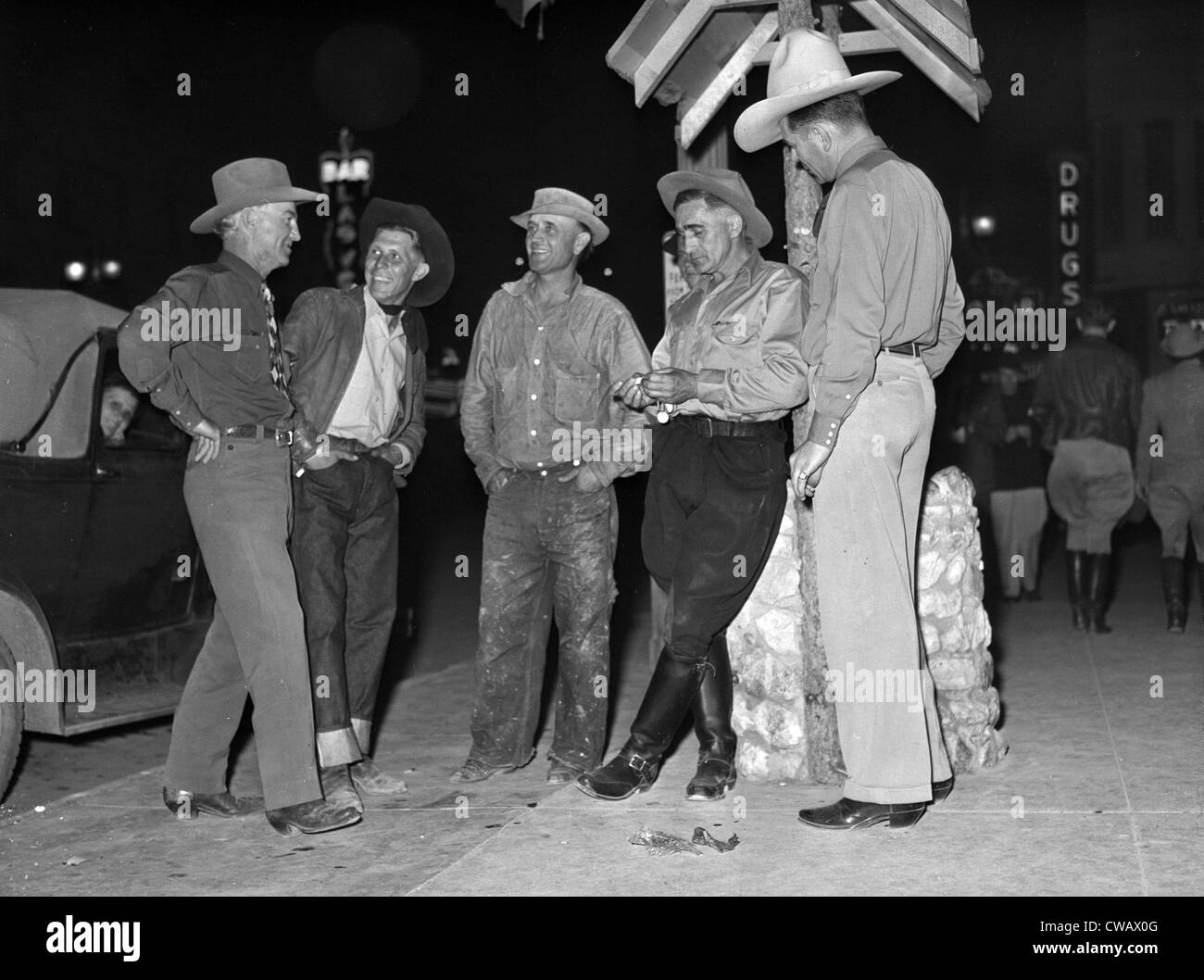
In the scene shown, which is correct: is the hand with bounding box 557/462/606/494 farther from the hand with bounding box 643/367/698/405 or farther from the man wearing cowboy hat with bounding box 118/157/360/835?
the man wearing cowboy hat with bounding box 118/157/360/835

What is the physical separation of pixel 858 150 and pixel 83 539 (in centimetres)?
335

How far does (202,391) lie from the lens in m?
4.69

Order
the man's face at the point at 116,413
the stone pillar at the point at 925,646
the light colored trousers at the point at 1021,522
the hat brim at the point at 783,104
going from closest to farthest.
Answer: the hat brim at the point at 783,104 → the stone pillar at the point at 925,646 → the man's face at the point at 116,413 → the light colored trousers at the point at 1021,522

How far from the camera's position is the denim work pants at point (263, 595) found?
4605mm

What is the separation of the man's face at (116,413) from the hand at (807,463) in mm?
2987

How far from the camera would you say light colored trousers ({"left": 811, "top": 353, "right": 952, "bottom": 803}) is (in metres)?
4.40

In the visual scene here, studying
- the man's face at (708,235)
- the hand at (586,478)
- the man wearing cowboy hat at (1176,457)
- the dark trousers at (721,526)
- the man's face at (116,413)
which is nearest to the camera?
the dark trousers at (721,526)

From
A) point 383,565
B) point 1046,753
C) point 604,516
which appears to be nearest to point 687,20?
point 604,516

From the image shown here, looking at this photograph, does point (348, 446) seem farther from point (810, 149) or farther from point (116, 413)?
point (810, 149)

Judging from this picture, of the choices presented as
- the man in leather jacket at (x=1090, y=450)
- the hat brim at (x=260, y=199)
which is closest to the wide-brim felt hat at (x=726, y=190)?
the hat brim at (x=260, y=199)

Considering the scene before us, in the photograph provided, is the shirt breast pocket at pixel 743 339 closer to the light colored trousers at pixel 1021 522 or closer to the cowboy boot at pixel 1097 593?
the cowboy boot at pixel 1097 593

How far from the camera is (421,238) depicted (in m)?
5.59

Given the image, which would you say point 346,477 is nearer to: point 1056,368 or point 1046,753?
point 1046,753

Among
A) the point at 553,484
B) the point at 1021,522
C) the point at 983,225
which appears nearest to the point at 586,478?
the point at 553,484
